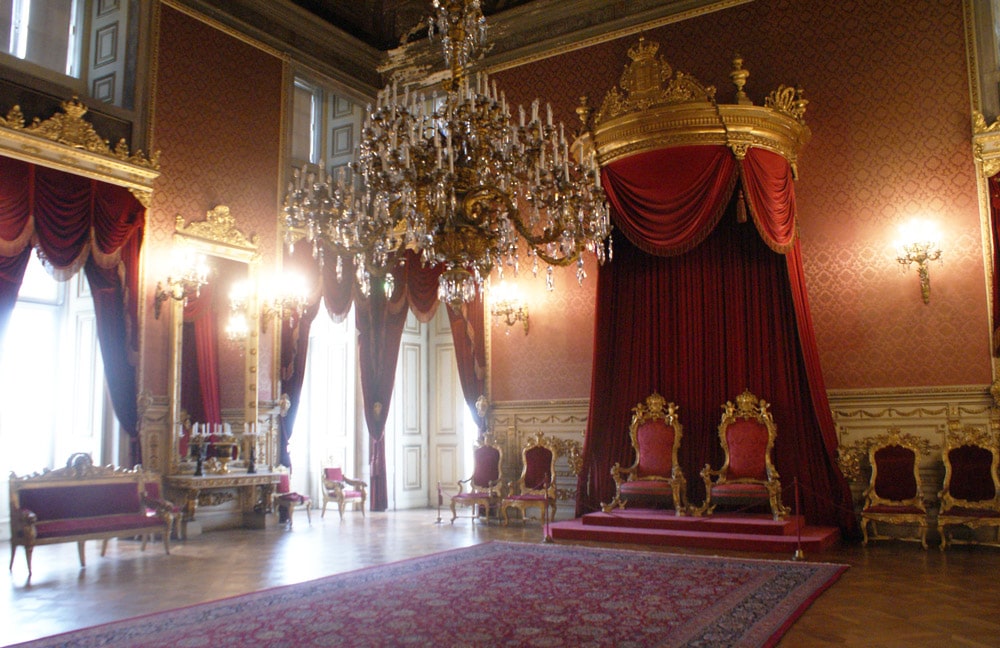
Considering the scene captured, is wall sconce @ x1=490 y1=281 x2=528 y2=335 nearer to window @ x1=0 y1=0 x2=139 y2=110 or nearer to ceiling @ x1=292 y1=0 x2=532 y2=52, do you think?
ceiling @ x1=292 y1=0 x2=532 y2=52

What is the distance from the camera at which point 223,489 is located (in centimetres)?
818

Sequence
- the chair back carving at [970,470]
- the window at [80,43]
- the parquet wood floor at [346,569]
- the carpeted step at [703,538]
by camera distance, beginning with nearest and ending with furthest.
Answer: the parquet wood floor at [346,569] < the carpeted step at [703,538] < the chair back carving at [970,470] < the window at [80,43]

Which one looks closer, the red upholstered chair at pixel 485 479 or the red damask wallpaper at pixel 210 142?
the red damask wallpaper at pixel 210 142

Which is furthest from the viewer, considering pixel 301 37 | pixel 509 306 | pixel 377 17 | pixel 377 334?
pixel 377 17

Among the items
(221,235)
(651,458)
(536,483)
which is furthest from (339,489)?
(651,458)

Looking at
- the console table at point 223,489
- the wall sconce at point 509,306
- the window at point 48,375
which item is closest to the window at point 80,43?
→ the window at point 48,375

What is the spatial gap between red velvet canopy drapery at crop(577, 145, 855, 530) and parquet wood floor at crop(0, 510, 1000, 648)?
1.08 m

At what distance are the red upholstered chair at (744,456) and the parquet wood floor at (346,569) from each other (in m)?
0.88

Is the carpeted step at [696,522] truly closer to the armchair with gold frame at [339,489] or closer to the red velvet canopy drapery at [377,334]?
the red velvet canopy drapery at [377,334]

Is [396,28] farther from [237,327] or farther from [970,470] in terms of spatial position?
[970,470]

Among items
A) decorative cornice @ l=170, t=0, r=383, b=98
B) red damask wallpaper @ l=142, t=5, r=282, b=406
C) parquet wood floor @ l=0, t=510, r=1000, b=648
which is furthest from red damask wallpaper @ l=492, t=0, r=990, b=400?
red damask wallpaper @ l=142, t=5, r=282, b=406

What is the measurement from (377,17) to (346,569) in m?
7.62

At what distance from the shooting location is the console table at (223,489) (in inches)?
307

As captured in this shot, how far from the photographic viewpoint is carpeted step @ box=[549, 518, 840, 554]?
6594 mm
